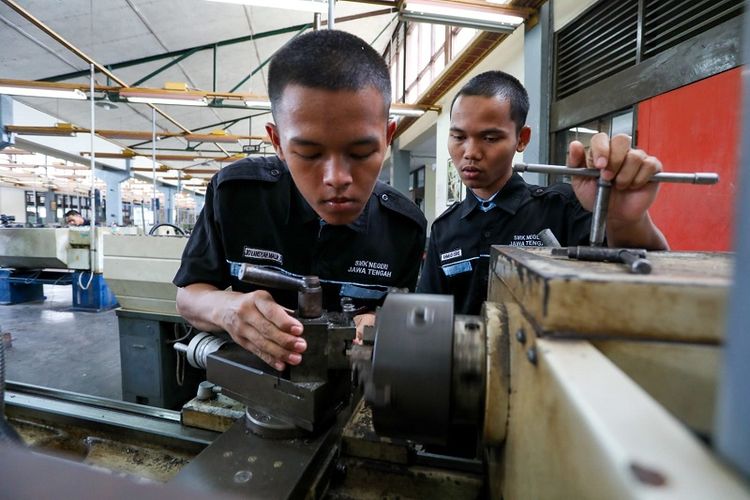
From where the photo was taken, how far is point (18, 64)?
4746 millimetres

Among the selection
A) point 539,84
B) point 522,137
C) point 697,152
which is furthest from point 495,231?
point 539,84

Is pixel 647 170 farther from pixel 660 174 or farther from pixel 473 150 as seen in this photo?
pixel 473 150

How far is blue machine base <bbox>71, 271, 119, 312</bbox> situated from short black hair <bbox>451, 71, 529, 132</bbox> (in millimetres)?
4219

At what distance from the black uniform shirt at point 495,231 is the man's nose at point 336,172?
591mm

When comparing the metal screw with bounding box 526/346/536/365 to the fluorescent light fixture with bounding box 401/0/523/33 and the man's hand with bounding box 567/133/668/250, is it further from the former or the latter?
the fluorescent light fixture with bounding box 401/0/523/33

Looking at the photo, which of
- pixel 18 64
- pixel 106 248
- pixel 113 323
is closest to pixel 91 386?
pixel 106 248

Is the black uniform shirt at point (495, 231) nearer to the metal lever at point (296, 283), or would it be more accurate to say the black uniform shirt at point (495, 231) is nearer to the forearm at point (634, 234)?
the forearm at point (634, 234)

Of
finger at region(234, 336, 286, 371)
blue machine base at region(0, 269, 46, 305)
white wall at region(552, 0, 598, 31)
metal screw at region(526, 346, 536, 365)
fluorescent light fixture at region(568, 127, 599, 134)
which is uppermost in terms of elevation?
white wall at region(552, 0, 598, 31)

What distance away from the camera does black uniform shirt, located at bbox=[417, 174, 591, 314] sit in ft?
3.95

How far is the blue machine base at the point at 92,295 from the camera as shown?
158 inches

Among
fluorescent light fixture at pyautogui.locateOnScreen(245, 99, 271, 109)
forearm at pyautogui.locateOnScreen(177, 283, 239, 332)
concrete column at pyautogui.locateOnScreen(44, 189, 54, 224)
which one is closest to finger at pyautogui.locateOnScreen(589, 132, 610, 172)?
forearm at pyautogui.locateOnScreen(177, 283, 239, 332)

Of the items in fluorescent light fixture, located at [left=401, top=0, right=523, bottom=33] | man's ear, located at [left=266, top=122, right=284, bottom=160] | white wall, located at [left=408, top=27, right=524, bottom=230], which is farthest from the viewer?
white wall, located at [left=408, top=27, right=524, bottom=230]

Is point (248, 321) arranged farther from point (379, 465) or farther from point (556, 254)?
point (556, 254)

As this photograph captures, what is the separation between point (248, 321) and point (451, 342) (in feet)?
1.39
